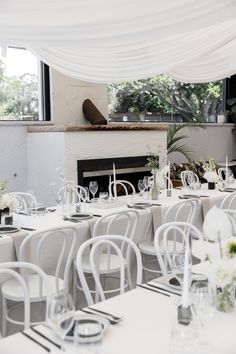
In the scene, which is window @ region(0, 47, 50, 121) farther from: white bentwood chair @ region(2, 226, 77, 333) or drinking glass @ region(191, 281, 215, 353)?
A: drinking glass @ region(191, 281, 215, 353)

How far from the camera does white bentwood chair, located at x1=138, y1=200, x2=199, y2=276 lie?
4.29 metres

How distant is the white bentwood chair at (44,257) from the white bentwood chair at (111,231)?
0.21 m

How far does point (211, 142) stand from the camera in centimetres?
1012

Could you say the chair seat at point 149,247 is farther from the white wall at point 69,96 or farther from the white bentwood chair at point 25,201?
the white wall at point 69,96

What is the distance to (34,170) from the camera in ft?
22.4

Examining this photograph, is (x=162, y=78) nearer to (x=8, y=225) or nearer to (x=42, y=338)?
(x=8, y=225)

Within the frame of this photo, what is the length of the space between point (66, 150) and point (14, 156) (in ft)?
2.84

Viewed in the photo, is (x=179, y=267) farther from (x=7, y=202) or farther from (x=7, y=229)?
(x=7, y=202)

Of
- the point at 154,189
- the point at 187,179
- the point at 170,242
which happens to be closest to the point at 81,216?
the point at 170,242

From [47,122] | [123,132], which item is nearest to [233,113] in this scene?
[123,132]

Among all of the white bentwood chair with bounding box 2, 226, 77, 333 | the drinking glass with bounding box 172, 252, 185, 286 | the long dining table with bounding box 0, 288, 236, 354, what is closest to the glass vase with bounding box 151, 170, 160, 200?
the white bentwood chair with bounding box 2, 226, 77, 333

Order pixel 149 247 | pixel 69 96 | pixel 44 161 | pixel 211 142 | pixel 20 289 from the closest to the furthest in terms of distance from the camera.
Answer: pixel 20 289 → pixel 149 247 → pixel 44 161 → pixel 69 96 → pixel 211 142

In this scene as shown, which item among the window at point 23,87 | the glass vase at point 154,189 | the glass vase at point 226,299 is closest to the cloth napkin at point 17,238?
the glass vase at point 226,299

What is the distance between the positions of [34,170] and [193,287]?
205 inches
